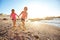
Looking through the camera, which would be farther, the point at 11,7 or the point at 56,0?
the point at 56,0

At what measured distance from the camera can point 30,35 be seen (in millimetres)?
Result: 1954

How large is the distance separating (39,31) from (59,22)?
0.47 meters

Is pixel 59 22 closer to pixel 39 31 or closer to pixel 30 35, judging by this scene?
pixel 39 31

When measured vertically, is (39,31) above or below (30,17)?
below

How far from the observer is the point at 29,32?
6.53 feet

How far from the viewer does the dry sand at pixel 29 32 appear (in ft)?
6.19

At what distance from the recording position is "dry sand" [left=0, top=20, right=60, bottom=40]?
1.89 metres

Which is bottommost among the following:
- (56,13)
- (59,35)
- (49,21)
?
(59,35)

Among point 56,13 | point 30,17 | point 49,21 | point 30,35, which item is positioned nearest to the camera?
point 30,35

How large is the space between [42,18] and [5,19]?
670mm

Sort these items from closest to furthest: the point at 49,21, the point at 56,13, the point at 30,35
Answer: the point at 30,35, the point at 56,13, the point at 49,21

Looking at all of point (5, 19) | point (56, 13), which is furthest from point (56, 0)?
point (5, 19)

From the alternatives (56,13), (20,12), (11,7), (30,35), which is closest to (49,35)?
(30,35)

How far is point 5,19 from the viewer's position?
2117 millimetres
